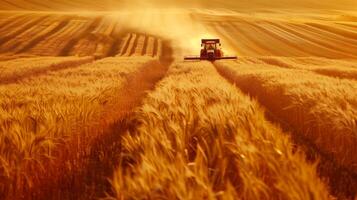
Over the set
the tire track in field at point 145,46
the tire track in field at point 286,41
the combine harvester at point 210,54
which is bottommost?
the tire track in field at point 145,46

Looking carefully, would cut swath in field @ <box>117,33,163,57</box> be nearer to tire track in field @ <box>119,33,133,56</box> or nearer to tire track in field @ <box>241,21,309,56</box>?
tire track in field @ <box>119,33,133,56</box>

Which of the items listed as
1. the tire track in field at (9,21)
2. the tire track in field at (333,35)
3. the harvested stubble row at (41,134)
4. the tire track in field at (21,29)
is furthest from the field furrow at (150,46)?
the harvested stubble row at (41,134)

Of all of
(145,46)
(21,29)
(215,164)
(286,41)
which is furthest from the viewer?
(21,29)

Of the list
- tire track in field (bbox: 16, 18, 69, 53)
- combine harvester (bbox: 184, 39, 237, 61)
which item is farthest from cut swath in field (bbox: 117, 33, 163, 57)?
combine harvester (bbox: 184, 39, 237, 61)

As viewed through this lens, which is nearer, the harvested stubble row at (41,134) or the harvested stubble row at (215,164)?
the harvested stubble row at (215,164)

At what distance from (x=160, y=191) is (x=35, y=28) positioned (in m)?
60.1

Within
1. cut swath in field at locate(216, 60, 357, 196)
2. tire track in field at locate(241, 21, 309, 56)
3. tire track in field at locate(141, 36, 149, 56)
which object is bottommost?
tire track in field at locate(141, 36, 149, 56)

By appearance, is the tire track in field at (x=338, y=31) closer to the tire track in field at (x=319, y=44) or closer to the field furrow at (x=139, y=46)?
the tire track in field at (x=319, y=44)

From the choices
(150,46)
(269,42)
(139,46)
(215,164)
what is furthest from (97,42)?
(215,164)

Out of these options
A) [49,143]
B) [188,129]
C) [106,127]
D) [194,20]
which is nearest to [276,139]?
[188,129]

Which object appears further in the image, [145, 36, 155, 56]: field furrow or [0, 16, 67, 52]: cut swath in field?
[0, 16, 67, 52]: cut swath in field

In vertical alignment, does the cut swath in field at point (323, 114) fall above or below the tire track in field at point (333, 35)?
above

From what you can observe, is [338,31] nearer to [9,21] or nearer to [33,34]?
[33,34]

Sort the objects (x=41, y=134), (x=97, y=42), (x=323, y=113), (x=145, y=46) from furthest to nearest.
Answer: (x=97, y=42) → (x=145, y=46) → (x=323, y=113) → (x=41, y=134)
